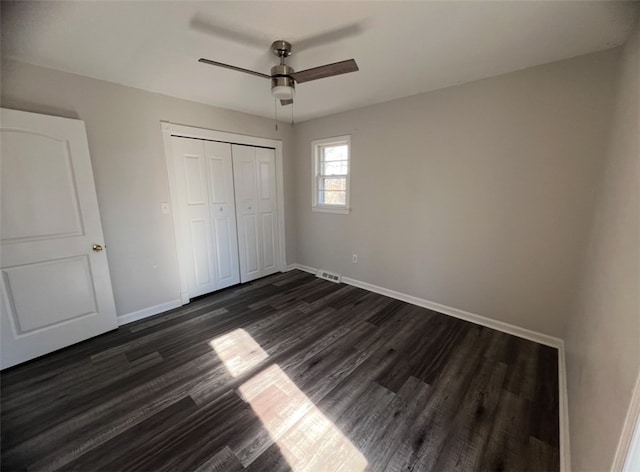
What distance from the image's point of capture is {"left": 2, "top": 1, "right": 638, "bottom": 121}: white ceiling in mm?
1525

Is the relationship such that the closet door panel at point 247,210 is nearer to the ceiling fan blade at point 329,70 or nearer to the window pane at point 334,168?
the window pane at point 334,168

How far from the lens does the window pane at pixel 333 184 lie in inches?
149

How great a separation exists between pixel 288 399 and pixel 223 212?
2522 millimetres

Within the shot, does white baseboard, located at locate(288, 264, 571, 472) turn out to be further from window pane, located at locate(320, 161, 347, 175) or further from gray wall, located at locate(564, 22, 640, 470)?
window pane, located at locate(320, 161, 347, 175)

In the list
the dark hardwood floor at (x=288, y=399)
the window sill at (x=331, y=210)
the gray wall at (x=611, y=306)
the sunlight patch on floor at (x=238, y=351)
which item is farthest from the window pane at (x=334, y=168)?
the gray wall at (x=611, y=306)

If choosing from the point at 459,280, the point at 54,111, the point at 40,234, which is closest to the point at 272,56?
the point at 54,111

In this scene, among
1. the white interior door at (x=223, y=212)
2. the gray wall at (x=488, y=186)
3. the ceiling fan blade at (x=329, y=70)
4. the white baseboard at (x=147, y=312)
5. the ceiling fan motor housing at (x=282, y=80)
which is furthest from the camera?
the white interior door at (x=223, y=212)

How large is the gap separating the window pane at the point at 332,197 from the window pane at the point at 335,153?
0.48 metres

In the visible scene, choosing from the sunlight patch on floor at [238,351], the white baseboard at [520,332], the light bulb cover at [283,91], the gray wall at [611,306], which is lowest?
the sunlight patch on floor at [238,351]

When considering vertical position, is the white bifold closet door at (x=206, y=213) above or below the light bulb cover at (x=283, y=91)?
below

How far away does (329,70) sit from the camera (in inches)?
68.9

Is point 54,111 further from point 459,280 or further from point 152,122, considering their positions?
point 459,280

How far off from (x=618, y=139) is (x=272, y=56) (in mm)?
2448

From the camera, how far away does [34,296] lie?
2.19 meters
